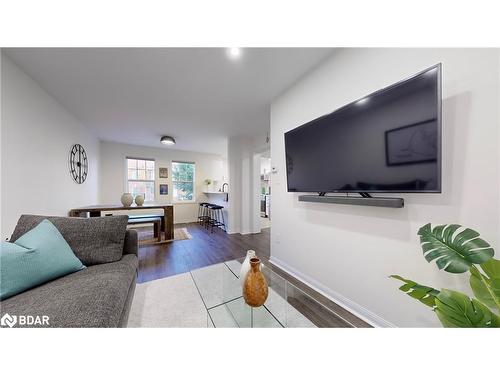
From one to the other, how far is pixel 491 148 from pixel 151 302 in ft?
8.74

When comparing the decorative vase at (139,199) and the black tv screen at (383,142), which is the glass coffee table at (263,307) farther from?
the decorative vase at (139,199)

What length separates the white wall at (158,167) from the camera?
177 inches

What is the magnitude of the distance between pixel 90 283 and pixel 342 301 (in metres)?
1.99

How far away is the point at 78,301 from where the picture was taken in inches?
33.6

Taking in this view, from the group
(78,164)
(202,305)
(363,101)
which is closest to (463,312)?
(363,101)

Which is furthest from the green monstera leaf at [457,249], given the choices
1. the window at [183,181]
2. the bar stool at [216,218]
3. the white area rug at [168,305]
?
the window at [183,181]

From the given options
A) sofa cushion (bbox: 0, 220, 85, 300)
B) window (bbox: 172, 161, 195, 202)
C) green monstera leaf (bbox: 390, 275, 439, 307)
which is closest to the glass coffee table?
green monstera leaf (bbox: 390, 275, 439, 307)

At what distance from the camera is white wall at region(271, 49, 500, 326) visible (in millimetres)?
877

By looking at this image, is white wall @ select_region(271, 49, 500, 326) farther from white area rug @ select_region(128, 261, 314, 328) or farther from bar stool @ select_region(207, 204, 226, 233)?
bar stool @ select_region(207, 204, 226, 233)

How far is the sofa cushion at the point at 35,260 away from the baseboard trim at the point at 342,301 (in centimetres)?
207

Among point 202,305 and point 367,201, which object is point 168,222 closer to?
point 202,305
